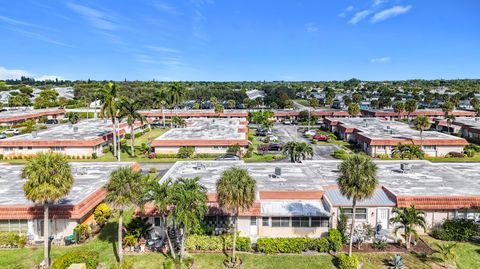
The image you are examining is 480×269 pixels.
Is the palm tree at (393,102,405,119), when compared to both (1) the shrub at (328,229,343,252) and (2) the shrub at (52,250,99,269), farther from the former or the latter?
(2) the shrub at (52,250,99,269)

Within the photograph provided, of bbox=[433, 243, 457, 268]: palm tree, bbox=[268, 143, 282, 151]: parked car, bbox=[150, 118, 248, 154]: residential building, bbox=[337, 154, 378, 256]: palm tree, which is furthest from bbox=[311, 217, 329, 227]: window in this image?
bbox=[268, 143, 282, 151]: parked car

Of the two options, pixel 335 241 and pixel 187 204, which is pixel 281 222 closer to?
pixel 335 241

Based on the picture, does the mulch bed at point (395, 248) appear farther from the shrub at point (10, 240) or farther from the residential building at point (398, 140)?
the residential building at point (398, 140)

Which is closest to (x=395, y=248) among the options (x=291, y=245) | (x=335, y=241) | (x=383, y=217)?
(x=383, y=217)

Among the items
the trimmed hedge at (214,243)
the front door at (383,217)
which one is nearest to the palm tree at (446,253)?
the front door at (383,217)

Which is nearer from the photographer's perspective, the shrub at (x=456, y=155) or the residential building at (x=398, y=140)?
Result: the shrub at (x=456, y=155)
